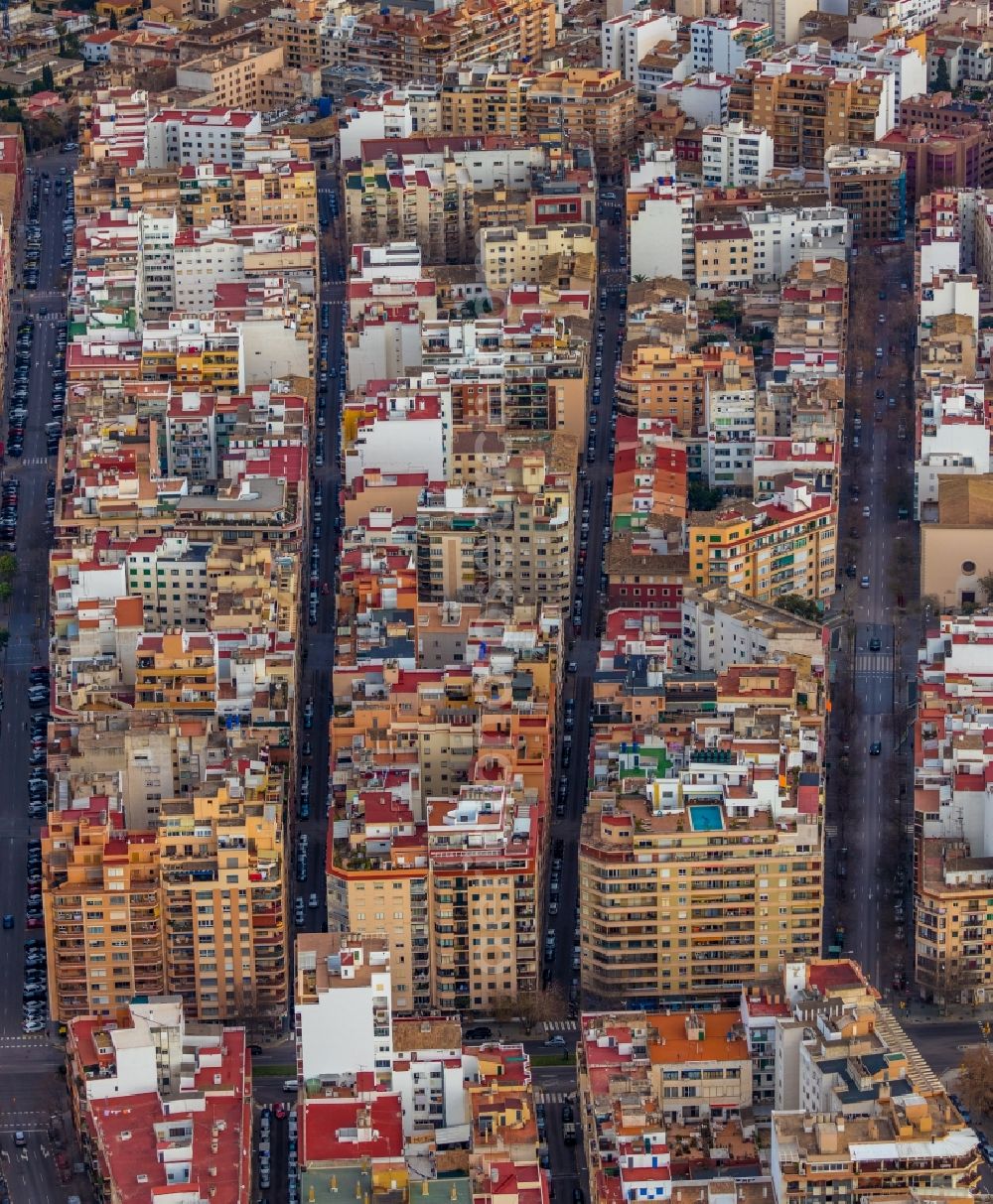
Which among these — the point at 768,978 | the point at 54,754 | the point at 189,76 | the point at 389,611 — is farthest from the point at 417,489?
the point at 189,76

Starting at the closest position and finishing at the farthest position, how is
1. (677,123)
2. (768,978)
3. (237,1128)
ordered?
(237,1128)
(768,978)
(677,123)

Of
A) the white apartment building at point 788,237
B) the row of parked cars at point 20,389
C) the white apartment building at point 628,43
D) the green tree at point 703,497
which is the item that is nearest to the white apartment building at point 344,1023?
the green tree at point 703,497

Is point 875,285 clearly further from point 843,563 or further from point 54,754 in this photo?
point 54,754

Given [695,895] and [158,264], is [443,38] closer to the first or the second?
[158,264]

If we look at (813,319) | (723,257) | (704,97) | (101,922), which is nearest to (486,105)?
(704,97)

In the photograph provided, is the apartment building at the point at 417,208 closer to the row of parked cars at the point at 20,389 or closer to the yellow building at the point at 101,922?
the row of parked cars at the point at 20,389

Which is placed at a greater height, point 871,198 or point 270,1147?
point 871,198
